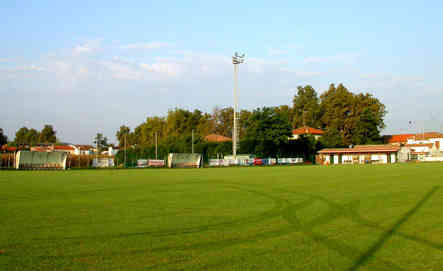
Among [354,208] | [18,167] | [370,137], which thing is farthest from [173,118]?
[354,208]

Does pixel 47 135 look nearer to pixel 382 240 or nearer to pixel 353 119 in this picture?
pixel 353 119

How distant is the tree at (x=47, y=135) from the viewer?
123 meters

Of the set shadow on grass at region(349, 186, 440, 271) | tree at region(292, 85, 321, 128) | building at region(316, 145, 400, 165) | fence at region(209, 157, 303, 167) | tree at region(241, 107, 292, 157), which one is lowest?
shadow on grass at region(349, 186, 440, 271)

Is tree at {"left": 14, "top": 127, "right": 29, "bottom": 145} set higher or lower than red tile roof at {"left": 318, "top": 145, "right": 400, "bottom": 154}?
higher

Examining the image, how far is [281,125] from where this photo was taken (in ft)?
216

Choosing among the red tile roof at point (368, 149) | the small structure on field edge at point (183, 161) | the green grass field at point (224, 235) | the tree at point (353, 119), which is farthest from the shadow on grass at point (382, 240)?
the tree at point (353, 119)

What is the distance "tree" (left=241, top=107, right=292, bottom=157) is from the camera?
64.6m

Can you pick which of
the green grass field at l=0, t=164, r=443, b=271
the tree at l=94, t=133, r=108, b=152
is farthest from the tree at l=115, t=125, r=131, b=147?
the green grass field at l=0, t=164, r=443, b=271

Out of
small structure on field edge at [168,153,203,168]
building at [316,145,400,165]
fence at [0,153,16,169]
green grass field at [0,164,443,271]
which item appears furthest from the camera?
building at [316,145,400,165]

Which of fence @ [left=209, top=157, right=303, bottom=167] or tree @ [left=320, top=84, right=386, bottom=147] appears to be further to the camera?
tree @ [left=320, top=84, right=386, bottom=147]

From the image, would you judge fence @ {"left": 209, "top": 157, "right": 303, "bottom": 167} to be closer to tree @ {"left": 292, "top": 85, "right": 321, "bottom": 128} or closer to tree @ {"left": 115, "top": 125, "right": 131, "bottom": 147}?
tree @ {"left": 292, "top": 85, "right": 321, "bottom": 128}

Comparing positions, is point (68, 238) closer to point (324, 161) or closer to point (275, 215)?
point (275, 215)

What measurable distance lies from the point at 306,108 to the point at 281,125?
3204cm

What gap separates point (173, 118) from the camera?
91562 mm
